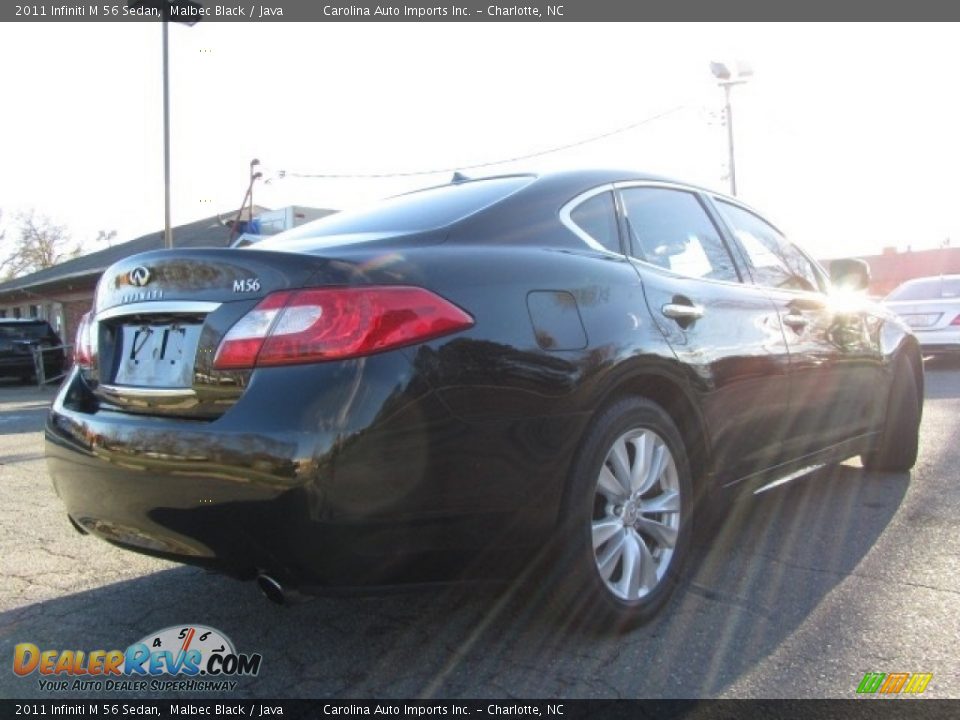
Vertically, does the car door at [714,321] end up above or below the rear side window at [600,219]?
below

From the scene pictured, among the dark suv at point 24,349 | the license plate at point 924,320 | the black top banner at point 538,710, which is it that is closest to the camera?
the black top banner at point 538,710

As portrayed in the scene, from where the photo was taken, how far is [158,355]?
2.47m

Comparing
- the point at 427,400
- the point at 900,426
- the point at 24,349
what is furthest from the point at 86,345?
the point at 24,349

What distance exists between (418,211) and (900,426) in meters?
3.41

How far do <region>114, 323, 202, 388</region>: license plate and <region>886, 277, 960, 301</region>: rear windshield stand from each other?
1318 cm

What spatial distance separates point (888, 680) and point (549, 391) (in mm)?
1320

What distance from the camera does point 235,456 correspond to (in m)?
2.15

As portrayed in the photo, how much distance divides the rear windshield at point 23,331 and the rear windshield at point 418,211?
62.7 feet

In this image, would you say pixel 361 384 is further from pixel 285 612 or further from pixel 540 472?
pixel 285 612

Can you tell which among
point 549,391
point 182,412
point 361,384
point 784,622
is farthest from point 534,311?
point 784,622

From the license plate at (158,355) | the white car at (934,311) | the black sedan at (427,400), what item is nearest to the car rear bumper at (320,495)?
the black sedan at (427,400)

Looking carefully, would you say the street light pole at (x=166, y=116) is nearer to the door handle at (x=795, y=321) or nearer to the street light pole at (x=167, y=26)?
the street light pole at (x=167, y=26)

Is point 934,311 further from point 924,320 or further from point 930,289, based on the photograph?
point 930,289

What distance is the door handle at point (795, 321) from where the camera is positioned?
12.5 feet
